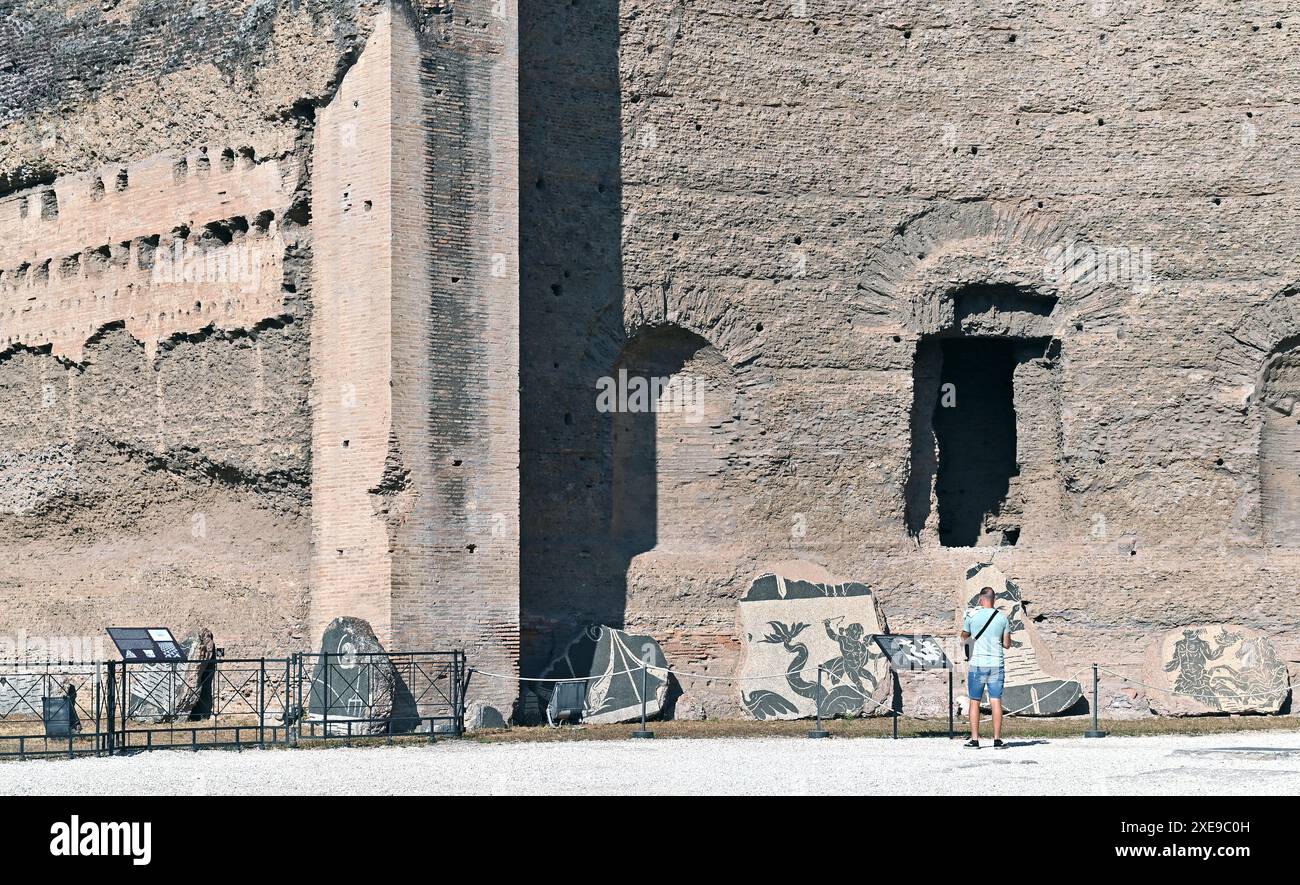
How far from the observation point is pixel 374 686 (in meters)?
18.0

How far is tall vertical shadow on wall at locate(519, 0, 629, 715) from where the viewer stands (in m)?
20.4

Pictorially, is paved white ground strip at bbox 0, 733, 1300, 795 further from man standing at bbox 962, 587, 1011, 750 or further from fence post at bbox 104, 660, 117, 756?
man standing at bbox 962, 587, 1011, 750

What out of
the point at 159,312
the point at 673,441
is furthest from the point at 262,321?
the point at 673,441

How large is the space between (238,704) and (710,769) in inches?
301

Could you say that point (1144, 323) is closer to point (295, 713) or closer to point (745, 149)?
point (745, 149)

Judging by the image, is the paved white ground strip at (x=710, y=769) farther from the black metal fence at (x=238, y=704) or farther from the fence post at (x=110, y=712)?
the black metal fence at (x=238, y=704)

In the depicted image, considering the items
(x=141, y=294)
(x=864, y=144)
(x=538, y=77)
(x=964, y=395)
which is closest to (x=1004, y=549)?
(x=964, y=395)

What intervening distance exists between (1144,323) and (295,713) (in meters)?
10.1

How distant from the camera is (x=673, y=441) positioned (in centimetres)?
2141

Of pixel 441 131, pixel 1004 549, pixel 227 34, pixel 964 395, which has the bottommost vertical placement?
pixel 1004 549

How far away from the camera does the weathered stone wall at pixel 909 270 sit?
20.8m

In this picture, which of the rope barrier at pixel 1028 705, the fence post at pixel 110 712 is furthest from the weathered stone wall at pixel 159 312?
the fence post at pixel 110 712

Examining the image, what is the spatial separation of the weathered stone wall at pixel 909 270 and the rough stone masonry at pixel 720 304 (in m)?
0.04

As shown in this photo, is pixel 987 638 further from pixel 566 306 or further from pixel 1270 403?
pixel 1270 403
